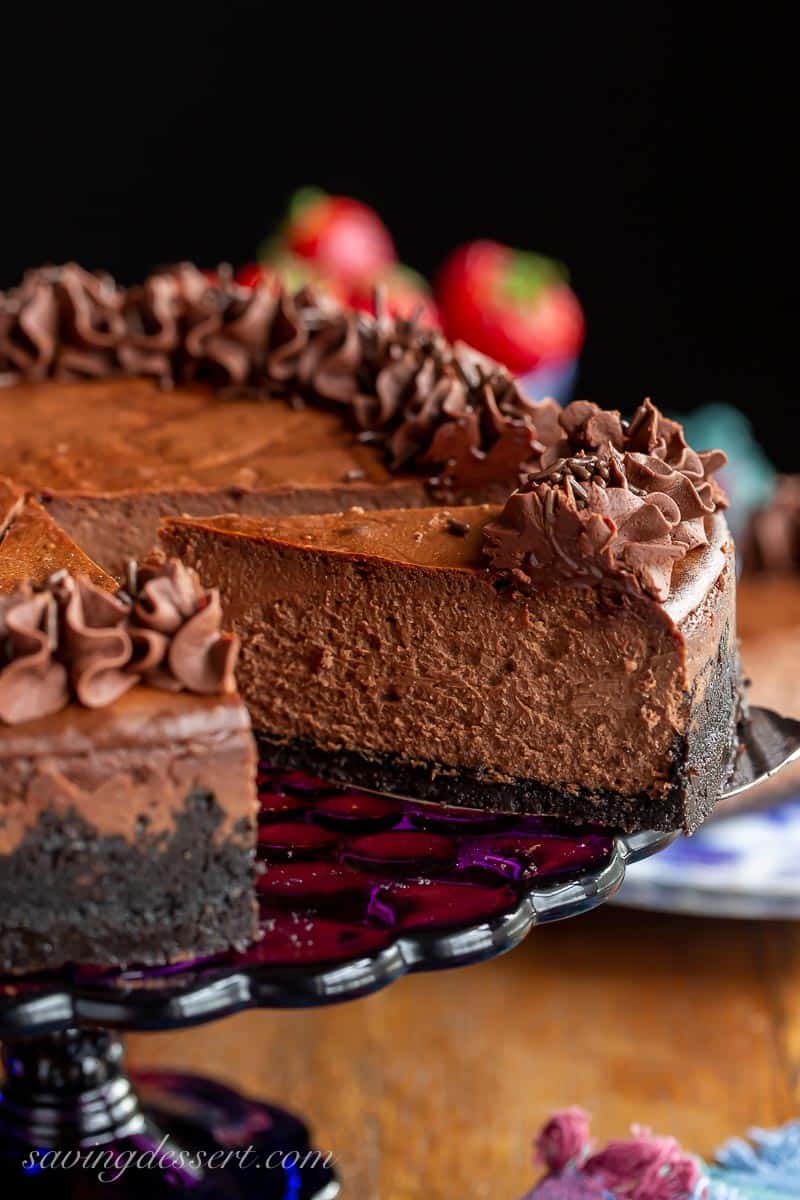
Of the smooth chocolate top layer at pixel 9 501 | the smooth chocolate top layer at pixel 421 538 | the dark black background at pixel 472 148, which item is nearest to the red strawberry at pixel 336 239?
the smooth chocolate top layer at pixel 9 501

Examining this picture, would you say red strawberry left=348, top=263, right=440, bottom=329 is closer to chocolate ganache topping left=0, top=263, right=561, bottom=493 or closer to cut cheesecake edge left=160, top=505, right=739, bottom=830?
chocolate ganache topping left=0, top=263, right=561, bottom=493

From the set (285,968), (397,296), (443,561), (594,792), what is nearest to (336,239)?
(397,296)

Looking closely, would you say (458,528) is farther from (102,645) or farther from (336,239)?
(336,239)

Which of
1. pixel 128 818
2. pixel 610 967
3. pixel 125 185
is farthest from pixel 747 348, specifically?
pixel 128 818

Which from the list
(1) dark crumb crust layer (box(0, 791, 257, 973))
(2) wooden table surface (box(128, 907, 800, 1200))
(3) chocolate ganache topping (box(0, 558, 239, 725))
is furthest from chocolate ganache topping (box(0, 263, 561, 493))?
(2) wooden table surface (box(128, 907, 800, 1200))

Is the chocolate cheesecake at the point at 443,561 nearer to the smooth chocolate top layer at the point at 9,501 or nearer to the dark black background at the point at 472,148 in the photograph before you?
the smooth chocolate top layer at the point at 9,501

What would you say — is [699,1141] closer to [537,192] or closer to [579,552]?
[579,552]

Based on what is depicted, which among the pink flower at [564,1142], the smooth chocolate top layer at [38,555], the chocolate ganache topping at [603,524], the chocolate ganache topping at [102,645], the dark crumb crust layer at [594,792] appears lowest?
the pink flower at [564,1142]
